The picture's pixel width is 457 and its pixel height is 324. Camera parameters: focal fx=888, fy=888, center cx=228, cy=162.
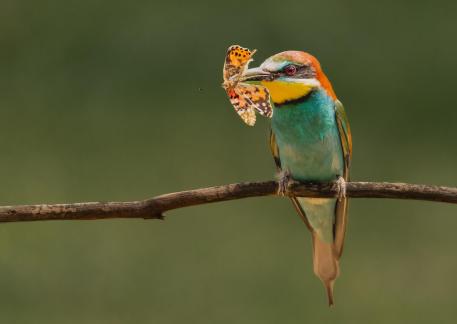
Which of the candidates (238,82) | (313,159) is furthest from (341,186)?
(238,82)

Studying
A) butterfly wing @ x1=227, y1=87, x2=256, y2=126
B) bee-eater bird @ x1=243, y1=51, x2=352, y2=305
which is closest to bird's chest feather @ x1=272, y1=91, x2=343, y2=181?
bee-eater bird @ x1=243, y1=51, x2=352, y2=305

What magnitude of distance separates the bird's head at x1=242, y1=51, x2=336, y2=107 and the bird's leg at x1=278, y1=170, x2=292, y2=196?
188 mm

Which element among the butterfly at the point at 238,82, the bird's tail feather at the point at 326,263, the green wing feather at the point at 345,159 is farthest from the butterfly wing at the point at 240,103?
the bird's tail feather at the point at 326,263

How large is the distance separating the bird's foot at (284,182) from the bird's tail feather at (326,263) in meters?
0.26

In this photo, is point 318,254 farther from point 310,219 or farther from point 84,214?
point 84,214

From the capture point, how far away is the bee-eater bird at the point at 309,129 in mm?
2104

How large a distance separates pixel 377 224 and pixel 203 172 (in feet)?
2.26

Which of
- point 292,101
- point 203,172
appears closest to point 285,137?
point 292,101

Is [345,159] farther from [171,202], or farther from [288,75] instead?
[171,202]

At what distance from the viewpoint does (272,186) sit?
6.09 ft

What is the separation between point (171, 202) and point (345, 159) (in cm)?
70

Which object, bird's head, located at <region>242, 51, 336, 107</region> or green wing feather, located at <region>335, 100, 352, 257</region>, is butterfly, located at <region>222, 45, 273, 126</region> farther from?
green wing feather, located at <region>335, 100, 352, 257</region>

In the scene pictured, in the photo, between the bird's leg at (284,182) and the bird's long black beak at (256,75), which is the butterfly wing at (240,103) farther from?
the bird's leg at (284,182)

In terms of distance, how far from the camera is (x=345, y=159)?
2.31m
